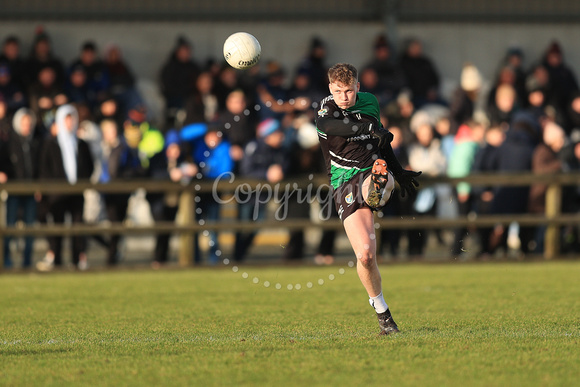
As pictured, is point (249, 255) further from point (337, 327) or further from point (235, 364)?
point (235, 364)

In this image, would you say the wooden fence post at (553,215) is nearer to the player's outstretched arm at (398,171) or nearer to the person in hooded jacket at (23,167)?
the player's outstretched arm at (398,171)

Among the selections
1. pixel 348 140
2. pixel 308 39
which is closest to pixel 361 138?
pixel 348 140

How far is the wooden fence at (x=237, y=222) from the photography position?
1347 cm

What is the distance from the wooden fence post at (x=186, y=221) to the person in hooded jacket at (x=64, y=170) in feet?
4.41

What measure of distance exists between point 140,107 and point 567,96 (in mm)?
7886

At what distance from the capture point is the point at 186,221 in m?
13.9

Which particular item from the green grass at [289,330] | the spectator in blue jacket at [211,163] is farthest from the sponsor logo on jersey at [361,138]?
the spectator in blue jacket at [211,163]

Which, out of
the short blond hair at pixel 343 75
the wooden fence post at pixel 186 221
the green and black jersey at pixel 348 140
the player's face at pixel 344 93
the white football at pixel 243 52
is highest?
the white football at pixel 243 52

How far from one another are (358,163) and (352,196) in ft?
0.87

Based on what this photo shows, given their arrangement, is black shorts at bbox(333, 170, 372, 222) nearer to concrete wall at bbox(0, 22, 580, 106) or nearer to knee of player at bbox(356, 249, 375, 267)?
knee of player at bbox(356, 249, 375, 267)

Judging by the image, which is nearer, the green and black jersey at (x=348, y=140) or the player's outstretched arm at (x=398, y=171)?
the green and black jersey at (x=348, y=140)

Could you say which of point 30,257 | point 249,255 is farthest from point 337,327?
point 249,255

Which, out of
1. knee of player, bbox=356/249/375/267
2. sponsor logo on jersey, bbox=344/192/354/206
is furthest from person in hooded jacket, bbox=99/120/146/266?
knee of player, bbox=356/249/375/267

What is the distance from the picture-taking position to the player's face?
7594mm
